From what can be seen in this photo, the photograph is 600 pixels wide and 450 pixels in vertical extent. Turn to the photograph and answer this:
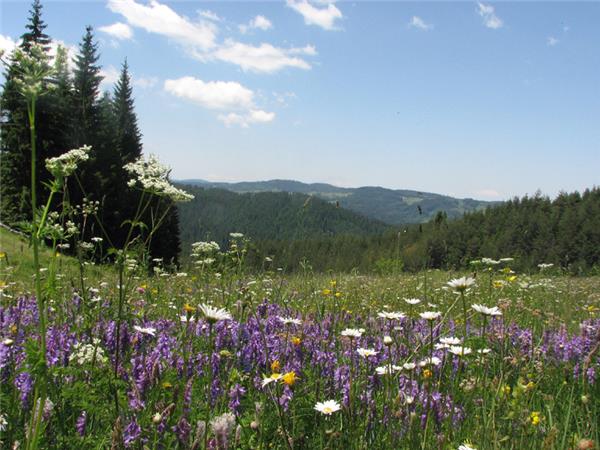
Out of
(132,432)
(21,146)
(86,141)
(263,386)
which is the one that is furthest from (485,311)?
(86,141)

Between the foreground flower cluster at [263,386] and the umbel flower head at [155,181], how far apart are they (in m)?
0.73

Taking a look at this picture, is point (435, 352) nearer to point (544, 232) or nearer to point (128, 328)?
point (128, 328)

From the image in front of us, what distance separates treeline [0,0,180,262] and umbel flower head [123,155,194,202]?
A: 23865mm

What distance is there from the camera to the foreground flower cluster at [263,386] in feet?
6.59

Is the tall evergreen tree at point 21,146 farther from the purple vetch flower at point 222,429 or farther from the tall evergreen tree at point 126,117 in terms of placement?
the purple vetch flower at point 222,429

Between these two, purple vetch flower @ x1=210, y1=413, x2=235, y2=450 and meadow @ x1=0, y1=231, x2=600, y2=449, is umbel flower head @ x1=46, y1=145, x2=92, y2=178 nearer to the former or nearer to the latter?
meadow @ x1=0, y1=231, x2=600, y2=449

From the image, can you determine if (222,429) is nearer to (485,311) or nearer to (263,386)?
(263,386)

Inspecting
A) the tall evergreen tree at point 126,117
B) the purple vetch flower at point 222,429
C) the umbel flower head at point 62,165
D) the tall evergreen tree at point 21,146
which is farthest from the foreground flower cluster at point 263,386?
the tall evergreen tree at point 126,117

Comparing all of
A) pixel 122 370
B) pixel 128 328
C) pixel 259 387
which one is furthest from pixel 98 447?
pixel 128 328

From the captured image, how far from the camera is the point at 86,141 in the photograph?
38.2 metres

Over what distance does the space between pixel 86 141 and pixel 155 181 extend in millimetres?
39386

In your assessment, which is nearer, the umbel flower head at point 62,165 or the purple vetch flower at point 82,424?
the umbel flower head at point 62,165

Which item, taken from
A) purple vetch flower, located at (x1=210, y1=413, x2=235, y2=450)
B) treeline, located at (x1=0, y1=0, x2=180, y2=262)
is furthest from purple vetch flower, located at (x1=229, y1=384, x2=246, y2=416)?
treeline, located at (x1=0, y1=0, x2=180, y2=262)

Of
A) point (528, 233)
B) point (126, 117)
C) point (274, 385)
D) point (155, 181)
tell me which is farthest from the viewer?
point (528, 233)
